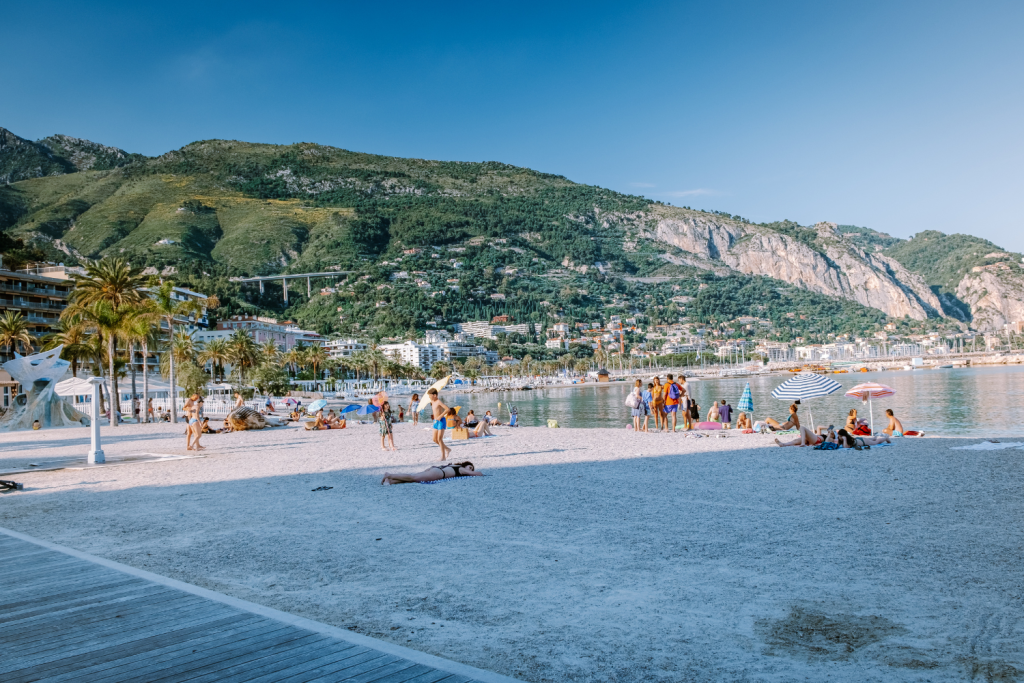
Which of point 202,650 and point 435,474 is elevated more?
point 202,650

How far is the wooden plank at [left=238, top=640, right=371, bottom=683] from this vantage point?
3.74 meters

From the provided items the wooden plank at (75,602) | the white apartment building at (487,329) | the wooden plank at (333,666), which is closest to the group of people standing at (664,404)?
the wooden plank at (75,602)

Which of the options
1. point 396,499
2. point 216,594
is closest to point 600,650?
point 216,594

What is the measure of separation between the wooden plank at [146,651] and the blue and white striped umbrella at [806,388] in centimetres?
1740

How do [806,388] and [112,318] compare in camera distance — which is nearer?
[806,388]

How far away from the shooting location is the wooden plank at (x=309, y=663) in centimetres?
374

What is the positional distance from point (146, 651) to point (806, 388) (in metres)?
18.8

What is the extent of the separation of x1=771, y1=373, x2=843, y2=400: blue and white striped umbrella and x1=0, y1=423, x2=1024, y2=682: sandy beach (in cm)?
530

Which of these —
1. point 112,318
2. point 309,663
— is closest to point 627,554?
point 309,663

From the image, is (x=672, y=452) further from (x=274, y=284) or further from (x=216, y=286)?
(x=274, y=284)

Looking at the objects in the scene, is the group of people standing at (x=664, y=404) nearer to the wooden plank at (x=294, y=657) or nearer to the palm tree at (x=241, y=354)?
the wooden plank at (x=294, y=657)

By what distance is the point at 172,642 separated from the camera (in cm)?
432

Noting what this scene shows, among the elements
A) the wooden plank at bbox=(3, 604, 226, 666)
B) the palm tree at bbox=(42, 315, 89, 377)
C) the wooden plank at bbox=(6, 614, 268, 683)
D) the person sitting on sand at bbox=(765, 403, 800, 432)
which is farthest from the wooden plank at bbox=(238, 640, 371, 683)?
the palm tree at bbox=(42, 315, 89, 377)

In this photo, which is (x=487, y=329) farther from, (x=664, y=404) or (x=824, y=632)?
(x=824, y=632)
